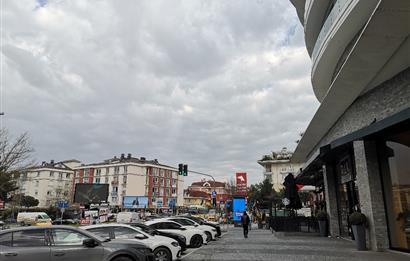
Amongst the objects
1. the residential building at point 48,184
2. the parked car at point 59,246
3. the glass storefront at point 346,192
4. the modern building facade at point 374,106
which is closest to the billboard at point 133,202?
the residential building at point 48,184

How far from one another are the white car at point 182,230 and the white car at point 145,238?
Result: 4499mm

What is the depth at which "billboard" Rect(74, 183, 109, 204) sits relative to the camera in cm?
6312

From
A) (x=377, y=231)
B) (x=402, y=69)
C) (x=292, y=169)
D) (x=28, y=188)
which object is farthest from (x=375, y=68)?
(x=28, y=188)

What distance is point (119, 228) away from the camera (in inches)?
459

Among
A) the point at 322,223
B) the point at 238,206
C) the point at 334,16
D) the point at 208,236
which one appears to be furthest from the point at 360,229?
the point at 238,206

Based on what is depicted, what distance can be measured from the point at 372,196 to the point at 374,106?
12.1 ft

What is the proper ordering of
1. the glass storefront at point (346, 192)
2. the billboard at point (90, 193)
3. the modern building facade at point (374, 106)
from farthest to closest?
the billboard at point (90, 193)
the glass storefront at point (346, 192)
the modern building facade at point (374, 106)

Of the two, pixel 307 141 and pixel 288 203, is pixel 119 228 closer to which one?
pixel 288 203

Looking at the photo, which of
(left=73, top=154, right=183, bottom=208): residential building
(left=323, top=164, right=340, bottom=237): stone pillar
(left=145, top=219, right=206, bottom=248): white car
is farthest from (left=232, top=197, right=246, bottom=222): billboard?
(left=73, top=154, right=183, bottom=208): residential building

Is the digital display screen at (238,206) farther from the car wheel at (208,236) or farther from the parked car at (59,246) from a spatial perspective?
the parked car at (59,246)

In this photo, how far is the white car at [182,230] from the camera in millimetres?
16969

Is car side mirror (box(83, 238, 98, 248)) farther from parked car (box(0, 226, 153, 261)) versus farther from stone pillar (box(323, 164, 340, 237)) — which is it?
stone pillar (box(323, 164, 340, 237))

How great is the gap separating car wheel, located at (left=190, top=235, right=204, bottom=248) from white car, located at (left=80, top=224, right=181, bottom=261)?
5.07 m

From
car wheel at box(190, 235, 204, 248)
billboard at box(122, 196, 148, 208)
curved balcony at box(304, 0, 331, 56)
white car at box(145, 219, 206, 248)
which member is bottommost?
car wheel at box(190, 235, 204, 248)
